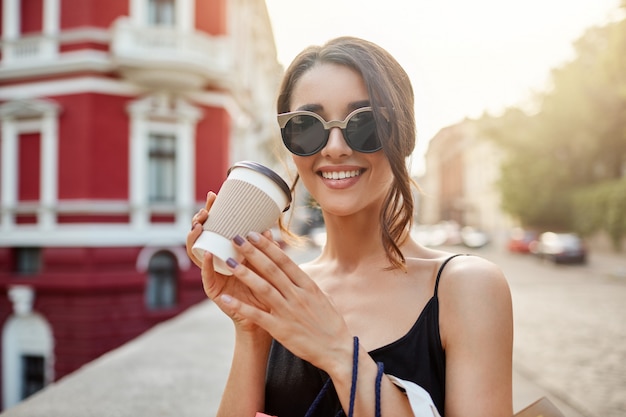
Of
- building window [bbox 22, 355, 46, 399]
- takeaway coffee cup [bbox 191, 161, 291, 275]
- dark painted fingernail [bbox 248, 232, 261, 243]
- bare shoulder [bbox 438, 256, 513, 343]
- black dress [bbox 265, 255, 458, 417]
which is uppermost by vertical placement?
takeaway coffee cup [bbox 191, 161, 291, 275]

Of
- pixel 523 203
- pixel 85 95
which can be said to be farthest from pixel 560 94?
pixel 85 95

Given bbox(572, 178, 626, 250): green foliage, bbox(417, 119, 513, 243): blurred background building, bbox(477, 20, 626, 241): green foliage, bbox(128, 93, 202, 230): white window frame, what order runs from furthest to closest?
1. bbox(417, 119, 513, 243): blurred background building
2. bbox(477, 20, 626, 241): green foliage
3. bbox(572, 178, 626, 250): green foliage
4. bbox(128, 93, 202, 230): white window frame

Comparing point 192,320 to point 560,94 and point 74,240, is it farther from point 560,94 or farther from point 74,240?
point 560,94

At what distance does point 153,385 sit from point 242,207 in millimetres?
3137

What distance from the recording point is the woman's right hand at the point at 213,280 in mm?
1162

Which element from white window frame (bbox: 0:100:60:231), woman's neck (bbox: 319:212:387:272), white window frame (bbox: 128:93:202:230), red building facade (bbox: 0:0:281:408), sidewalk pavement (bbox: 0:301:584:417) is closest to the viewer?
woman's neck (bbox: 319:212:387:272)

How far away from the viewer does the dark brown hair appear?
132 cm

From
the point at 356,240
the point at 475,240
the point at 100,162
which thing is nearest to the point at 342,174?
the point at 356,240

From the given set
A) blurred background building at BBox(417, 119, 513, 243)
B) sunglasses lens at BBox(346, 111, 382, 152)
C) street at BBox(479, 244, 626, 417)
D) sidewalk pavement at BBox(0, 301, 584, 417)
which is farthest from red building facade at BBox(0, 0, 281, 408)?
blurred background building at BBox(417, 119, 513, 243)

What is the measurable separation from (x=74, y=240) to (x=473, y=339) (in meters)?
12.9

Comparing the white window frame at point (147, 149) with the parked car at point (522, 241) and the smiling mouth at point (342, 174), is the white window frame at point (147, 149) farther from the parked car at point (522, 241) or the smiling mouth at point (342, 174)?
the parked car at point (522, 241)

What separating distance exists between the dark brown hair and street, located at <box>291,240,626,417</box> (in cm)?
330

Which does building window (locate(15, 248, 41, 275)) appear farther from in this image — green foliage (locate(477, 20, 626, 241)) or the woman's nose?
green foliage (locate(477, 20, 626, 241))

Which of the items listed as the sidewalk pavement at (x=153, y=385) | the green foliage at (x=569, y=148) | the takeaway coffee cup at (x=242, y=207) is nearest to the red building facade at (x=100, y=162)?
the sidewalk pavement at (x=153, y=385)
